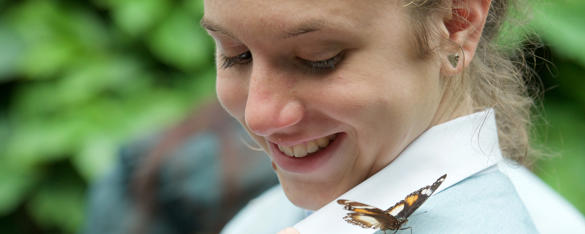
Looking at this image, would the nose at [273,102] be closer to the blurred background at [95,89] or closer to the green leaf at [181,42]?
the blurred background at [95,89]

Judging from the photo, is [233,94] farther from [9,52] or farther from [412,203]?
[9,52]

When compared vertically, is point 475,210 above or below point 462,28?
below

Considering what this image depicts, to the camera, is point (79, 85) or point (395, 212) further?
point (79, 85)

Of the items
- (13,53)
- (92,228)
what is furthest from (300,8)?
(13,53)

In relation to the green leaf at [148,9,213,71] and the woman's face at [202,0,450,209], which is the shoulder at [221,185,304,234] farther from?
the green leaf at [148,9,213,71]

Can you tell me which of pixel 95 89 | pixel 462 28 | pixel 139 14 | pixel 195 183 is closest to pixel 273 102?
pixel 462 28

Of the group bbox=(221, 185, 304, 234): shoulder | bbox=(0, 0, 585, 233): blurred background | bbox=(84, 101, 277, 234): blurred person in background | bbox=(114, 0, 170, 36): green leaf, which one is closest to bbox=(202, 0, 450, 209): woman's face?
bbox=(221, 185, 304, 234): shoulder
